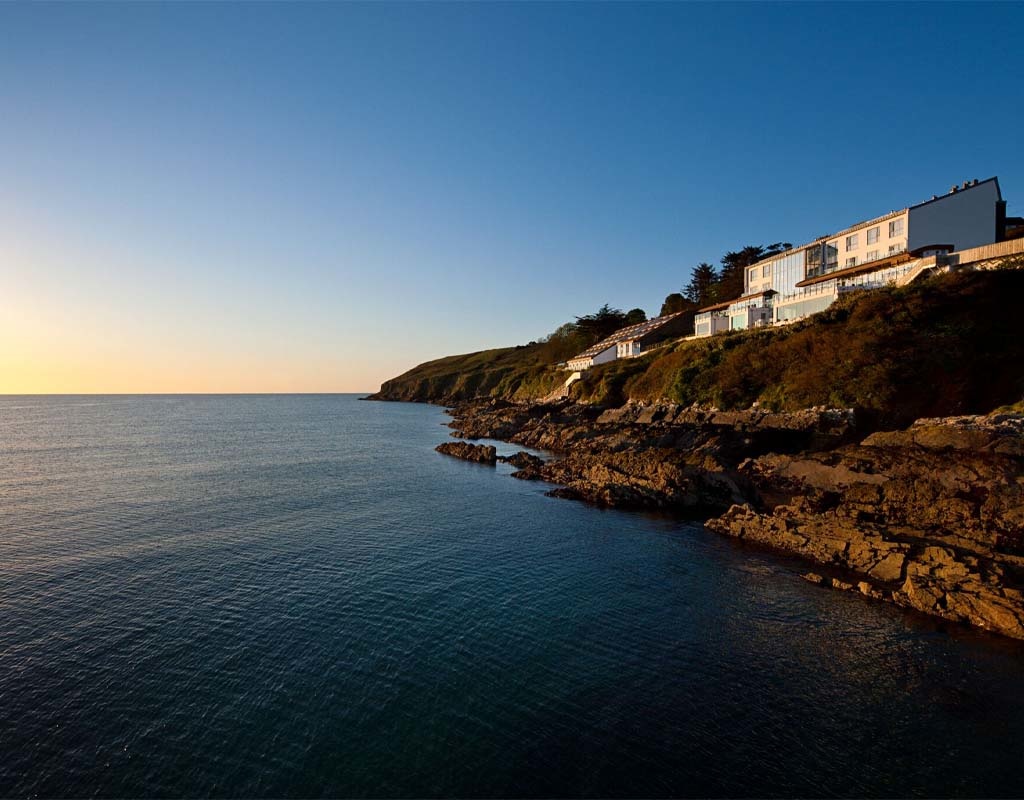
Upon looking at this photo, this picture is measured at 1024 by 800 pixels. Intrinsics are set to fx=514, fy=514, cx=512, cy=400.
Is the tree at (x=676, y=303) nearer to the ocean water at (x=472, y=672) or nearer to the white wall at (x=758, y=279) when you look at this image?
the white wall at (x=758, y=279)

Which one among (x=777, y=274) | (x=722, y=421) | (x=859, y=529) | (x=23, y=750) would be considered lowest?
(x=23, y=750)

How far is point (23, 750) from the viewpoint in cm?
1628

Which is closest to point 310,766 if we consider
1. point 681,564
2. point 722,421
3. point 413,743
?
point 413,743

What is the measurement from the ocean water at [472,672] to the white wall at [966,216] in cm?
6096

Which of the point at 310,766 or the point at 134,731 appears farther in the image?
the point at 134,731

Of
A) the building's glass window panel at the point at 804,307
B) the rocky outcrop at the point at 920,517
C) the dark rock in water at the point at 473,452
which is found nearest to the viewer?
the rocky outcrop at the point at 920,517

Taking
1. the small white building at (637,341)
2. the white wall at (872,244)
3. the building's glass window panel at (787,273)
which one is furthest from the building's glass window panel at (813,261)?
the small white building at (637,341)

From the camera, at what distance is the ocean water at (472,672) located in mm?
15547

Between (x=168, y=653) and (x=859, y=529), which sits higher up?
(x=859, y=529)

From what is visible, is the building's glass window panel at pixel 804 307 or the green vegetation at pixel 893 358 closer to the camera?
the green vegetation at pixel 893 358

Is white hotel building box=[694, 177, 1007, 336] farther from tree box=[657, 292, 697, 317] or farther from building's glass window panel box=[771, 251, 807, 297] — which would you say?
tree box=[657, 292, 697, 317]

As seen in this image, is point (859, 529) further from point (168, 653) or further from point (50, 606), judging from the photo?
point (50, 606)

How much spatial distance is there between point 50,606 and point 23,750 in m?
13.0

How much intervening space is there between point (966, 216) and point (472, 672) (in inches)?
3340
